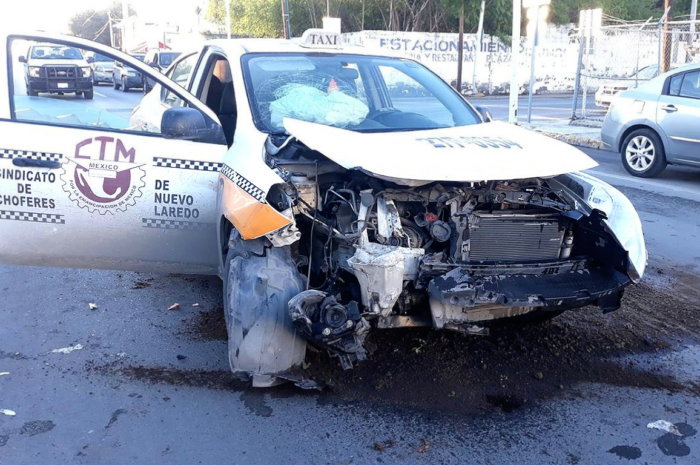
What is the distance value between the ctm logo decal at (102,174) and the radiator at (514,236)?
2.09 metres

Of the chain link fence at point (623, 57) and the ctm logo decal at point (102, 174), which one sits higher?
the chain link fence at point (623, 57)

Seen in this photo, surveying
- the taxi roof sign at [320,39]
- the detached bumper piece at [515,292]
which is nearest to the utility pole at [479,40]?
the taxi roof sign at [320,39]

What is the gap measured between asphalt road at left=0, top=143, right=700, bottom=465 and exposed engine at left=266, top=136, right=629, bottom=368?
44cm

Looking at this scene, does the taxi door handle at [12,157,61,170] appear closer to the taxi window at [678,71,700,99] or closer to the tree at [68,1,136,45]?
the taxi window at [678,71,700,99]

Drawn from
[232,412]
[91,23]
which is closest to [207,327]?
[232,412]

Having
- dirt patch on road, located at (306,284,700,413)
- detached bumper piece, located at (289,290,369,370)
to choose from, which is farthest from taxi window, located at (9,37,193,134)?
dirt patch on road, located at (306,284,700,413)

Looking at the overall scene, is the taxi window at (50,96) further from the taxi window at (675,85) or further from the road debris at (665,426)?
the taxi window at (675,85)

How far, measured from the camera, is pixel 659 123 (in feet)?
31.7

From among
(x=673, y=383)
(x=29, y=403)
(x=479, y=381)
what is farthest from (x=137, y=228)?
(x=673, y=383)

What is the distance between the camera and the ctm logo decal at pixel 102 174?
420 cm

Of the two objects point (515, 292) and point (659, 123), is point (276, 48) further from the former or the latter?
point (659, 123)

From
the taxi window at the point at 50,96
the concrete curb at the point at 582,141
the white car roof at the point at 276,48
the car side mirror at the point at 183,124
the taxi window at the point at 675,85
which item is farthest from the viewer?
the concrete curb at the point at 582,141

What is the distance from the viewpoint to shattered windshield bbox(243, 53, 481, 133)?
14.9ft

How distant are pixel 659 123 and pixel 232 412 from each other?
8310mm
